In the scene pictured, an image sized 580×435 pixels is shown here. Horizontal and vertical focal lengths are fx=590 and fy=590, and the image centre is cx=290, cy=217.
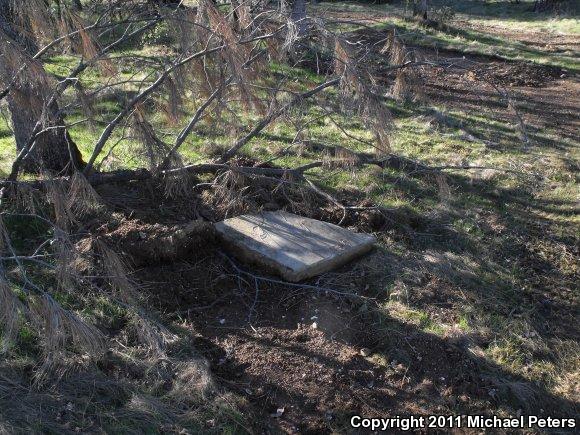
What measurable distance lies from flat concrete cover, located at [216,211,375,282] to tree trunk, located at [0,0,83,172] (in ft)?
4.10

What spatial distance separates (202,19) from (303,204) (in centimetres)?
193

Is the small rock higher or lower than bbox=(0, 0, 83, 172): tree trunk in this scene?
lower

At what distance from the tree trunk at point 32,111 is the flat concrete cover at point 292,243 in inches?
49.2

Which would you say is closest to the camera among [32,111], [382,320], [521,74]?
[32,111]

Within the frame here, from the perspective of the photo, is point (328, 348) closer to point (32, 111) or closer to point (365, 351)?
point (365, 351)

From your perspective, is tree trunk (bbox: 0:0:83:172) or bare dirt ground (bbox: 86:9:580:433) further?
bare dirt ground (bbox: 86:9:580:433)

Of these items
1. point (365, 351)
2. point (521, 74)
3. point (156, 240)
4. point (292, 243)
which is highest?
point (521, 74)

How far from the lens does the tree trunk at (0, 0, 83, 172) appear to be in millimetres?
2570

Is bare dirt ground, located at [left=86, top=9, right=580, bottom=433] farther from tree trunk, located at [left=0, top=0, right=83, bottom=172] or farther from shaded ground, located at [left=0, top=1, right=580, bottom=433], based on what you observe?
tree trunk, located at [left=0, top=0, right=83, bottom=172]

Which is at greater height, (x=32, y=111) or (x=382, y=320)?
(x=32, y=111)

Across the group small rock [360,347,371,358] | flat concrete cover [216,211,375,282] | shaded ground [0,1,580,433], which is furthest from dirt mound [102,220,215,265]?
small rock [360,347,371,358]

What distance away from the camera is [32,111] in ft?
10.3

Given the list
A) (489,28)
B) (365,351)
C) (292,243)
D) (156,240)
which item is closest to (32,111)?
(156,240)

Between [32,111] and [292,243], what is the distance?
6.17 feet
